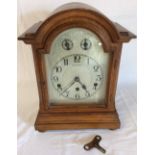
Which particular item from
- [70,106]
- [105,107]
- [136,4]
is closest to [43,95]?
[70,106]

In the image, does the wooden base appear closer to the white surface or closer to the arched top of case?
the white surface

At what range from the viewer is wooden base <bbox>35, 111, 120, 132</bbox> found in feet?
2.55

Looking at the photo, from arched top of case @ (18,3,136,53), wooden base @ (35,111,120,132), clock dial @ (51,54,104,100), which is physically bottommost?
wooden base @ (35,111,120,132)

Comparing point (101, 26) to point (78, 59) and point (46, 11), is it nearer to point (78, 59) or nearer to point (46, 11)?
point (78, 59)

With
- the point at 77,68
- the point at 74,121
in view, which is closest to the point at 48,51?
the point at 77,68

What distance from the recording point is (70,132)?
2.54 feet

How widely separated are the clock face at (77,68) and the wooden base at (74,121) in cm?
4

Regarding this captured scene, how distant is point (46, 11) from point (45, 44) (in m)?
0.31

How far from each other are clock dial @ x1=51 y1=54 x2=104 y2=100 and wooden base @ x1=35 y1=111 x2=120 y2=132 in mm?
61

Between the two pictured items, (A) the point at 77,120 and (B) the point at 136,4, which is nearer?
(A) the point at 77,120

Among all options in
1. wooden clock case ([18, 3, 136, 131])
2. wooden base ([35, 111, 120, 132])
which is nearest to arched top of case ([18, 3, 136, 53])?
wooden clock case ([18, 3, 136, 131])

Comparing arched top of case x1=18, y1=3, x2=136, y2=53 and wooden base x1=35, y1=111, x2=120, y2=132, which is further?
wooden base x1=35, y1=111, x2=120, y2=132

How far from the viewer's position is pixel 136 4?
0.96 m

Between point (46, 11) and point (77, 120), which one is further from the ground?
point (46, 11)
